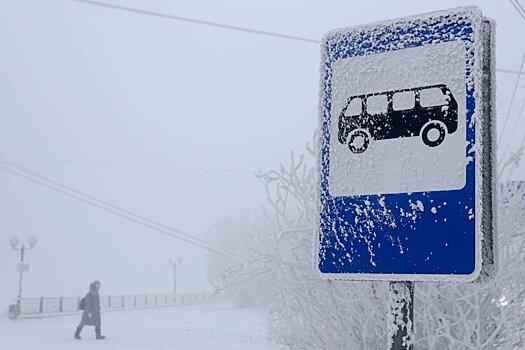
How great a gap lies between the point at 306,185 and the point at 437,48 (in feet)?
12.1

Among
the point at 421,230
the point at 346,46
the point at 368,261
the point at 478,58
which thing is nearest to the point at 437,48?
the point at 478,58

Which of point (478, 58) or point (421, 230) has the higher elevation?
point (478, 58)

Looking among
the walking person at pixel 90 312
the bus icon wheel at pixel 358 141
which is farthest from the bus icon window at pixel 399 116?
the walking person at pixel 90 312

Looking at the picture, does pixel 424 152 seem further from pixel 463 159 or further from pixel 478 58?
pixel 478 58

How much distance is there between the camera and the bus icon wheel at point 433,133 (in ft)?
5.49

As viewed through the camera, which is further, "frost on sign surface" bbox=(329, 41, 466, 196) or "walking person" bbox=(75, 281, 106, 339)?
"walking person" bbox=(75, 281, 106, 339)

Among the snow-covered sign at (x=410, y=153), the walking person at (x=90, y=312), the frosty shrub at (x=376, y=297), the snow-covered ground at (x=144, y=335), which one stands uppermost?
the snow-covered sign at (x=410, y=153)

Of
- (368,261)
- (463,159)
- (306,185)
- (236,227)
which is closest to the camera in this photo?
(463,159)

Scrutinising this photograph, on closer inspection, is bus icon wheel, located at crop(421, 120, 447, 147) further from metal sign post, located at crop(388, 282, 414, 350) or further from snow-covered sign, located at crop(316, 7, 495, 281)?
metal sign post, located at crop(388, 282, 414, 350)

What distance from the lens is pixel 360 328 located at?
4895mm

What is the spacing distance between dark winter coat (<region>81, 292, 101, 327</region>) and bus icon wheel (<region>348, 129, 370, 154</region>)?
1721 cm

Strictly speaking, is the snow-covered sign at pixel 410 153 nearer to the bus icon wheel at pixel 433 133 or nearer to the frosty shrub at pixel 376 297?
the bus icon wheel at pixel 433 133

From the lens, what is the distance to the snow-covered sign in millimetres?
1614

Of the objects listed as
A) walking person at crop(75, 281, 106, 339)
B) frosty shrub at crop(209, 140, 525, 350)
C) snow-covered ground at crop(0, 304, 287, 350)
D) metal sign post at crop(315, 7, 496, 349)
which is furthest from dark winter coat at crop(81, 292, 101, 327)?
metal sign post at crop(315, 7, 496, 349)
